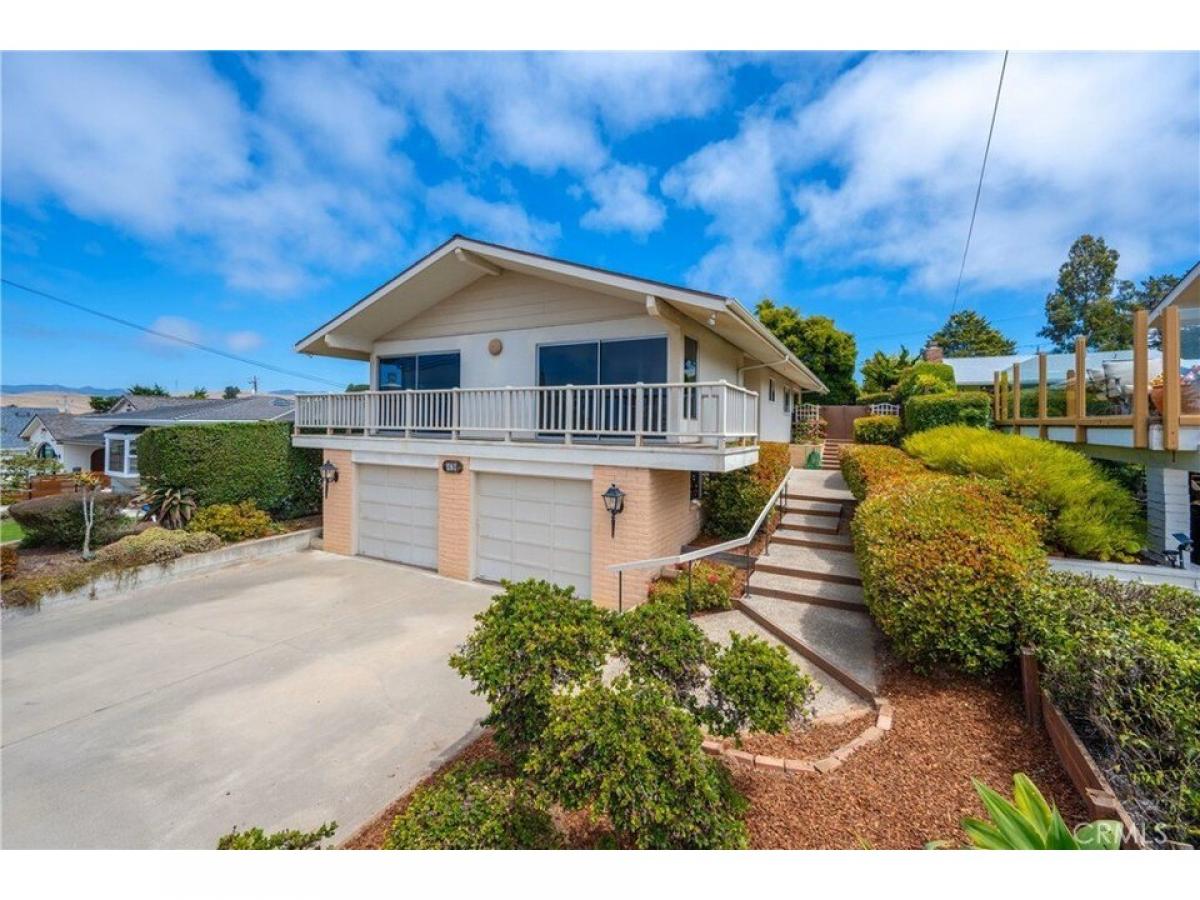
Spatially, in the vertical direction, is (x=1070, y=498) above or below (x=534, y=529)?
above

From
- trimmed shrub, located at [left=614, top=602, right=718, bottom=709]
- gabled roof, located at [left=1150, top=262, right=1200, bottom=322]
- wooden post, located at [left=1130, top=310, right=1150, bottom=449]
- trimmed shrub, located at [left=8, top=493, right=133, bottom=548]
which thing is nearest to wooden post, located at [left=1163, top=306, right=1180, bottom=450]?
wooden post, located at [left=1130, top=310, right=1150, bottom=449]

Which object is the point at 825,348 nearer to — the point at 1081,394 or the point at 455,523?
the point at 1081,394

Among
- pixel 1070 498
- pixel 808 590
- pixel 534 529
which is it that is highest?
pixel 1070 498

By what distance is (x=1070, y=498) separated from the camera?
558 centimetres

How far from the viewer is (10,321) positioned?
27.0 ft

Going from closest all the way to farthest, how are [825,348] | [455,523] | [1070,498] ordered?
[1070,498], [455,523], [825,348]

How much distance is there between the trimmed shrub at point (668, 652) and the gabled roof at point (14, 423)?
40.7 m

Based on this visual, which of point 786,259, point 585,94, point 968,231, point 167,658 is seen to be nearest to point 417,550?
point 167,658

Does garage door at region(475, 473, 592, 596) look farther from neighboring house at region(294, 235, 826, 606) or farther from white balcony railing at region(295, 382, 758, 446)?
white balcony railing at region(295, 382, 758, 446)

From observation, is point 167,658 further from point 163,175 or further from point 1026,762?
point 1026,762

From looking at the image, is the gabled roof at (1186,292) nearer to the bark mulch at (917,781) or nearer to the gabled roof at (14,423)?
the bark mulch at (917,781)

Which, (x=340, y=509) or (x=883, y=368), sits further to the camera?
(x=883, y=368)

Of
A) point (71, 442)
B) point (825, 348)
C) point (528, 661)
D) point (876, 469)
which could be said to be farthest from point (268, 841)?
point (71, 442)

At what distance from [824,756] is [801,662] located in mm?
1683
